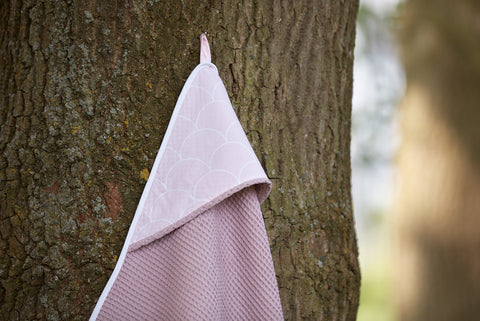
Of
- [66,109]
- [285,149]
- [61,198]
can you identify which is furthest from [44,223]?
[285,149]

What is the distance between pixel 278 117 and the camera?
1043 millimetres

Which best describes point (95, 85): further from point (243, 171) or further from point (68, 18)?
point (243, 171)

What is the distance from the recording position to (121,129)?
915 mm

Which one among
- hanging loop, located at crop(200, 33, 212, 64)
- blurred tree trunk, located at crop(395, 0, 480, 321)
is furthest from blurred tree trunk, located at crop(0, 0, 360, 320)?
blurred tree trunk, located at crop(395, 0, 480, 321)

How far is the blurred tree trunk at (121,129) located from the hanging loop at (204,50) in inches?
0.8

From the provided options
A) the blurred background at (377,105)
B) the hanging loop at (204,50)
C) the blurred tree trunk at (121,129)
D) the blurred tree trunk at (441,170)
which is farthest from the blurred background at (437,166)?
the hanging loop at (204,50)

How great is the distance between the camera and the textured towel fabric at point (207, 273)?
87 centimetres

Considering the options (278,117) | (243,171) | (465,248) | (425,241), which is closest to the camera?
(243,171)

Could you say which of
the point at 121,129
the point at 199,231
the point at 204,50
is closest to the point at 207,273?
the point at 199,231

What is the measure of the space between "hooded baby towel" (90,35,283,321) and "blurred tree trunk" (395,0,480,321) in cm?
219

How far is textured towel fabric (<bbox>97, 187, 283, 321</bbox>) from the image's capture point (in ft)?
2.85

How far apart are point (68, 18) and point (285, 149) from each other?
603 mm

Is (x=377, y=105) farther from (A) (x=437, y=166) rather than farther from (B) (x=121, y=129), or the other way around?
(B) (x=121, y=129)

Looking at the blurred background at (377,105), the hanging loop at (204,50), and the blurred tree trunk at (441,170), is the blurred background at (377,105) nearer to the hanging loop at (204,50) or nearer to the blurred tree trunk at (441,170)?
the blurred tree trunk at (441,170)
